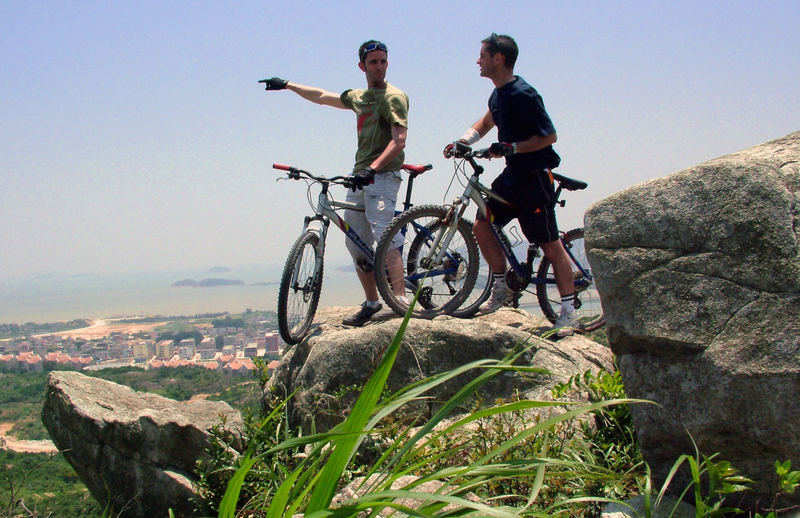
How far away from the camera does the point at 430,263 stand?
5.37 meters

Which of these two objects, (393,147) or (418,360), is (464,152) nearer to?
(393,147)

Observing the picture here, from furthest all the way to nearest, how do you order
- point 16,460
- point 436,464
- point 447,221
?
1. point 16,460
2. point 447,221
3. point 436,464

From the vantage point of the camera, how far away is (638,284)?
9.48 ft

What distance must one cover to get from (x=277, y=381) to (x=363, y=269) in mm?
1251

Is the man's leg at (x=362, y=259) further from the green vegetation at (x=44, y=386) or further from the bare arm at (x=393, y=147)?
the green vegetation at (x=44, y=386)

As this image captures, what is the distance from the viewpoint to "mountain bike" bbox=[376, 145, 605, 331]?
5438mm

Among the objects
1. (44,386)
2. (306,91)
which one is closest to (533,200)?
(306,91)

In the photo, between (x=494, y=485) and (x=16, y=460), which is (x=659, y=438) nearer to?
(x=494, y=485)

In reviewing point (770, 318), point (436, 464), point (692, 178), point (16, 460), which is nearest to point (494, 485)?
point (436, 464)

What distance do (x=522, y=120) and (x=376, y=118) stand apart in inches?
50.4

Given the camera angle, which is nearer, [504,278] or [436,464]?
[436,464]

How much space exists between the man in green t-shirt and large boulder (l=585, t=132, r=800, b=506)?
2.67m

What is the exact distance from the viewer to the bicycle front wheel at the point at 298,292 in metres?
5.39

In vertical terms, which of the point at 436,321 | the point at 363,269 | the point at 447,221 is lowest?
the point at 436,321
